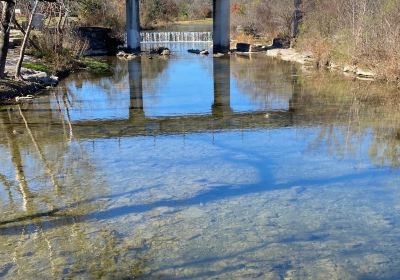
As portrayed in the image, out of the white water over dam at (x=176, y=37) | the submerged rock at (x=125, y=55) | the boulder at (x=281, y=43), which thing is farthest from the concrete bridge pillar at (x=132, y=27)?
the boulder at (x=281, y=43)

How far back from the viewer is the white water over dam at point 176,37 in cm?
5231

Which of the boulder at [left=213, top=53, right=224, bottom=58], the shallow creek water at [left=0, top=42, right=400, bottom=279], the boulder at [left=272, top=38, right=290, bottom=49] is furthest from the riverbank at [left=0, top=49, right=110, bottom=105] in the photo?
the boulder at [left=272, top=38, right=290, bottom=49]

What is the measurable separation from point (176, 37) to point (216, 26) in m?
9.50

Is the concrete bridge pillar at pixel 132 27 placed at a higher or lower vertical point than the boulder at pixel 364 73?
higher

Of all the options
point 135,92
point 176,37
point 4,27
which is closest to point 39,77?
point 4,27

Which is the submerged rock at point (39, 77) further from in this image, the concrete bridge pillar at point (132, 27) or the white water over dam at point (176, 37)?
the white water over dam at point (176, 37)

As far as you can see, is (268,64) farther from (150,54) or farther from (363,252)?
(363,252)

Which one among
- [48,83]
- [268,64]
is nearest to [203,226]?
[48,83]

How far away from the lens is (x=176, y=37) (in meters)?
52.6

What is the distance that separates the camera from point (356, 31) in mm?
24234

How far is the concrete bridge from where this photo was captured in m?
42.8

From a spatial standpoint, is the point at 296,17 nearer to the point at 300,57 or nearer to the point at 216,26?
the point at 300,57

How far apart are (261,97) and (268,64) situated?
539 inches

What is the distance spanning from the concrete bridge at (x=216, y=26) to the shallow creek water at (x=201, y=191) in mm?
27449
